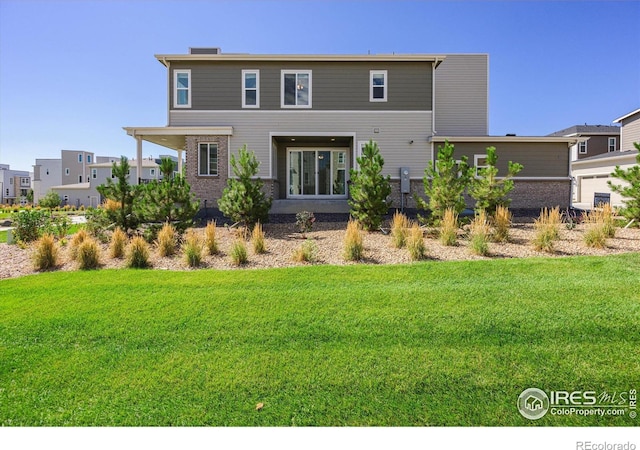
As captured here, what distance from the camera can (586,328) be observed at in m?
4.15

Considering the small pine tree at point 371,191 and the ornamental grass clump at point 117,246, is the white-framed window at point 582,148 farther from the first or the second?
the ornamental grass clump at point 117,246

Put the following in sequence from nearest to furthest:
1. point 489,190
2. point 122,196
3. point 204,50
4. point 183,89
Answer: point 122,196
point 489,190
point 183,89
point 204,50

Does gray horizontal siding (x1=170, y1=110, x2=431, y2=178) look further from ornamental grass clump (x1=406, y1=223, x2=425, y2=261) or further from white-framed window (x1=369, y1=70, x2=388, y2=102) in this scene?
ornamental grass clump (x1=406, y1=223, x2=425, y2=261)

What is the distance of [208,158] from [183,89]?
3.35 m

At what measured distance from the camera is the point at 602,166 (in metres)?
25.1

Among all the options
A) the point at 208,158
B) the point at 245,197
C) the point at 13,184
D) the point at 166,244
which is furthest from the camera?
the point at 13,184

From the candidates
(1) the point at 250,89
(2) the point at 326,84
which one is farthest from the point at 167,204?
(2) the point at 326,84

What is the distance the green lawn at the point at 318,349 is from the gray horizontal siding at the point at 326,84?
1177 cm

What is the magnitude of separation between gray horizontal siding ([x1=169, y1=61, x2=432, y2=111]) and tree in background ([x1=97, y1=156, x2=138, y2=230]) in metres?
6.84

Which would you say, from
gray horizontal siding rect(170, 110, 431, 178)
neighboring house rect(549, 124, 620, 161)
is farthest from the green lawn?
neighboring house rect(549, 124, 620, 161)

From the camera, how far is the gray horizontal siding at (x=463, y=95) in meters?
19.8

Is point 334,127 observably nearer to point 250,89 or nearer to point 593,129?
point 250,89

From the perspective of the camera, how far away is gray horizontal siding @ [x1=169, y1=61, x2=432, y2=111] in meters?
16.0

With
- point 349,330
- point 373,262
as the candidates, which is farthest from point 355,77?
point 349,330
